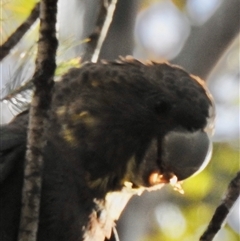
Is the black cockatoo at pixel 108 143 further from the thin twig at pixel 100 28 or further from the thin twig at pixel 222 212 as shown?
the thin twig at pixel 100 28

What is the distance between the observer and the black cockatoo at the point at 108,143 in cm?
196

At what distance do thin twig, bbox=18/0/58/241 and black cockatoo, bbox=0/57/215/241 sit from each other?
15 cm

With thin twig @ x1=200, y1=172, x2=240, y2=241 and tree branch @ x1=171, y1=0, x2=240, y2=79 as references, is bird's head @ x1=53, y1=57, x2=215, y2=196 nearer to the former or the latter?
thin twig @ x1=200, y1=172, x2=240, y2=241

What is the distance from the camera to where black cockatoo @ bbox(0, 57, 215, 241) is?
196 cm

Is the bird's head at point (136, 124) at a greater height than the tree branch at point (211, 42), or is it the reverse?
the bird's head at point (136, 124)

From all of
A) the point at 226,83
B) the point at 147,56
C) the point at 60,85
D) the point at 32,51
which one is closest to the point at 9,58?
the point at 32,51

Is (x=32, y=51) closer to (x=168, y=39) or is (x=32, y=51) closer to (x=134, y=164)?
(x=134, y=164)

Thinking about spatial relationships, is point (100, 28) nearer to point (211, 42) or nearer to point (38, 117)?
point (38, 117)

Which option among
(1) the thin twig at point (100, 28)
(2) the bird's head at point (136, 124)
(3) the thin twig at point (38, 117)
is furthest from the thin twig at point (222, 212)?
(1) the thin twig at point (100, 28)

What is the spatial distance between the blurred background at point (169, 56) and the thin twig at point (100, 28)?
44mm

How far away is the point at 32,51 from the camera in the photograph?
2.36 metres

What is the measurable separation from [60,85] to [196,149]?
46cm

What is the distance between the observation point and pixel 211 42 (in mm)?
3240

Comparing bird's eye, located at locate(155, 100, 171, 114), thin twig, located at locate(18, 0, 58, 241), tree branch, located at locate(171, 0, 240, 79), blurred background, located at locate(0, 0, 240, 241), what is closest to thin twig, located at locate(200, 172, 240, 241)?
bird's eye, located at locate(155, 100, 171, 114)
